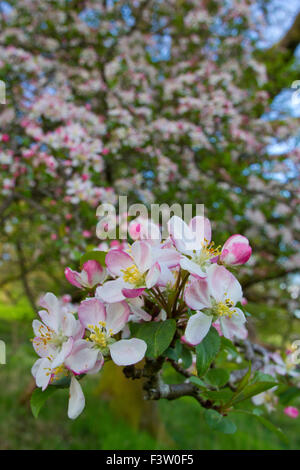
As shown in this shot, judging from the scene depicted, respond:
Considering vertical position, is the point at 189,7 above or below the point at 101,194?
above

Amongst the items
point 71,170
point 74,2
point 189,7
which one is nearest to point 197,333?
point 71,170

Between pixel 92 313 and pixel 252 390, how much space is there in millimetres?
356

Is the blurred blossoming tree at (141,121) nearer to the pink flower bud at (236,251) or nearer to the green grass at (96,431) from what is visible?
the green grass at (96,431)

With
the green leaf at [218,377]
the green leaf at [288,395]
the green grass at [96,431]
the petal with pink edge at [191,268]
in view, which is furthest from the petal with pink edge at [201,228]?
the green grass at [96,431]

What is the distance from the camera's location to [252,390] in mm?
723

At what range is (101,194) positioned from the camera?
1887mm

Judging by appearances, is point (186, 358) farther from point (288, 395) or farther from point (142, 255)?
point (288, 395)

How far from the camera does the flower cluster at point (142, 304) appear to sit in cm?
61

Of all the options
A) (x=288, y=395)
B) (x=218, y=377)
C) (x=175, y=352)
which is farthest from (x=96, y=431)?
(x=175, y=352)

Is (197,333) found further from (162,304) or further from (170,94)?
(170,94)

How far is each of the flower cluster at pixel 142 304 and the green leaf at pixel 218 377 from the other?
0.53 ft

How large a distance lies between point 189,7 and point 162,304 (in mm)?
3585
